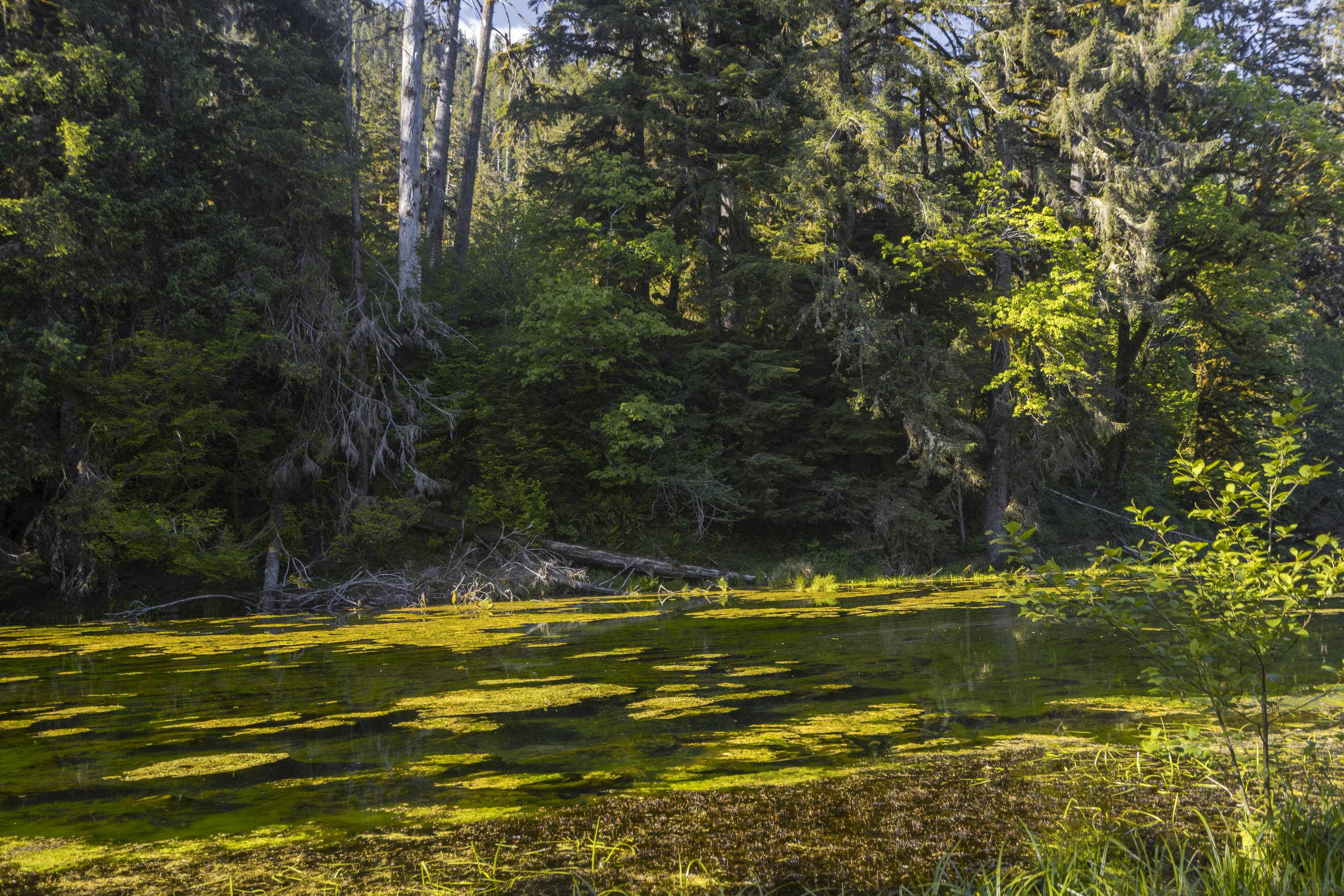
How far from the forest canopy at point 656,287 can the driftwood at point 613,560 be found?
0.33 m

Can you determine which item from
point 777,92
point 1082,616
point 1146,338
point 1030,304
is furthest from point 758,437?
point 1082,616

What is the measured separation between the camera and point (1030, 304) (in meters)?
15.0

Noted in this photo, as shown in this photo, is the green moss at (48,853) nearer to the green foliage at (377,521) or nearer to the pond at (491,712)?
the pond at (491,712)

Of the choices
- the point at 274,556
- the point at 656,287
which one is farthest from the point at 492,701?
the point at 656,287

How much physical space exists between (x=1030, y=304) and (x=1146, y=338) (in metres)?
6.09

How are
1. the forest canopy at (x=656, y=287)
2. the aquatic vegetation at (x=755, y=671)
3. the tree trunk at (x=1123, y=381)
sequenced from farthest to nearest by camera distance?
the tree trunk at (x=1123, y=381)
the forest canopy at (x=656, y=287)
the aquatic vegetation at (x=755, y=671)

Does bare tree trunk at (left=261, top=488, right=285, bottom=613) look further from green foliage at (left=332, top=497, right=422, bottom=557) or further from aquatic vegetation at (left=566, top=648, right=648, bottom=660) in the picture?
aquatic vegetation at (left=566, top=648, right=648, bottom=660)

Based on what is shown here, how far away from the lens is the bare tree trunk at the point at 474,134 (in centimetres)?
2120

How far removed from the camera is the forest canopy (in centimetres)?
1230

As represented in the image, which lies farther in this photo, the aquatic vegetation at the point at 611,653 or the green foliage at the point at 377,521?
the green foliage at the point at 377,521

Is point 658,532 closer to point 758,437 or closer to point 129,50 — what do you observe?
point 758,437

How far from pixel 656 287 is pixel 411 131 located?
237 inches

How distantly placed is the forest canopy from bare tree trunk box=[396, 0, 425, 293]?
83 millimetres

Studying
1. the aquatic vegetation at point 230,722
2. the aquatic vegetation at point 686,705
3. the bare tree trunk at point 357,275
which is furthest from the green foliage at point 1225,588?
the bare tree trunk at point 357,275
